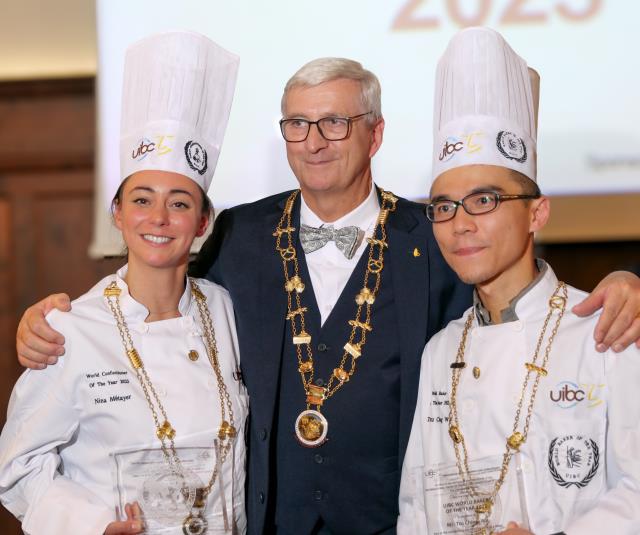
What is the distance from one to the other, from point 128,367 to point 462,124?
94 cm

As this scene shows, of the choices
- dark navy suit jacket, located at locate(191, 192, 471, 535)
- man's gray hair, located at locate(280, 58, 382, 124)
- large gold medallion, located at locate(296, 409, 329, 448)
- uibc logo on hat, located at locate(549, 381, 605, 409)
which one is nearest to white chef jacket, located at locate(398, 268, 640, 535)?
uibc logo on hat, located at locate(549, 381, 605, 409)

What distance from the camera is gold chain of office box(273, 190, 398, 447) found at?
244 centimetres

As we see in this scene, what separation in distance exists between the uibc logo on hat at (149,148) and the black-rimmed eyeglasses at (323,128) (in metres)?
0.33

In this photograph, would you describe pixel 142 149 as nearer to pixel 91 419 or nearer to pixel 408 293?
pixel 91 419

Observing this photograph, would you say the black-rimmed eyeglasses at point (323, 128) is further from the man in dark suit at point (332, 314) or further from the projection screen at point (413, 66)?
the projection screen at point (413, 66)

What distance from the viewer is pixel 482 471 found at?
2049 millimetres

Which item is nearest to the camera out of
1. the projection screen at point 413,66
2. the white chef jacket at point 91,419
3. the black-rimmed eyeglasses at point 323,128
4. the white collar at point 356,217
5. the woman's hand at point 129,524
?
the woman's hand at point 129,524

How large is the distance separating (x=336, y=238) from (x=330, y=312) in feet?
0.65

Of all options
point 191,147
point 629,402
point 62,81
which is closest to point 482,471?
point 629,402

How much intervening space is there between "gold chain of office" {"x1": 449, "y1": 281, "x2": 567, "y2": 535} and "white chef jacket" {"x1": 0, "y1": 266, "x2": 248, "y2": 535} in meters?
0.51

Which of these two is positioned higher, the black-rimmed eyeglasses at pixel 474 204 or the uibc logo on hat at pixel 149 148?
the uibc logo on hat at pixel 149 148

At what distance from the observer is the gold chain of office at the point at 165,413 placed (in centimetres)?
211

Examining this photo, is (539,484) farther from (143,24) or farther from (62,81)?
(62,81)

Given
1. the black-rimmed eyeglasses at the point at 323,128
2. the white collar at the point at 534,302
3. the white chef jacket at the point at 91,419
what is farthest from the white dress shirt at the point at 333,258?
the white collar at the point at 534,302
